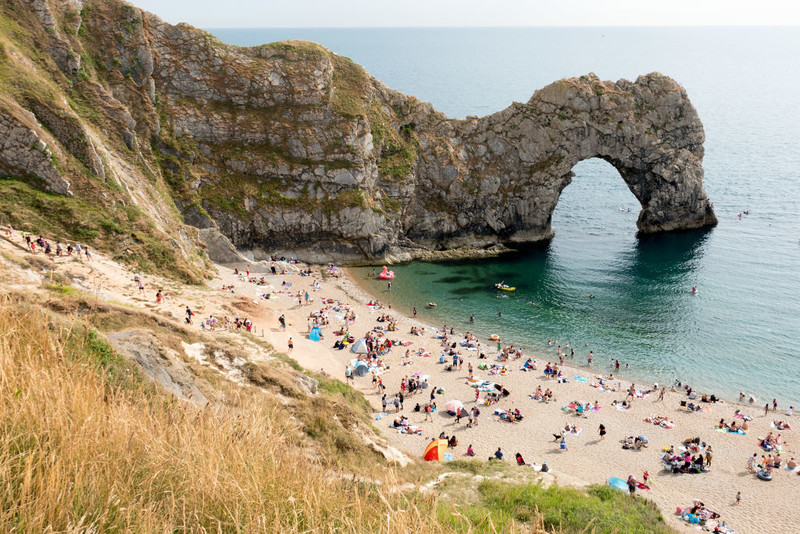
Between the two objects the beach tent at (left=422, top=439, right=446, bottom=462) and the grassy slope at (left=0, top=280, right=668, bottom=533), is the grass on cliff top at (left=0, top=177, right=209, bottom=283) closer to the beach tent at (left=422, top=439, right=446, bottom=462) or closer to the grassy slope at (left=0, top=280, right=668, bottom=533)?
the beach tent at (left=422, top=439, right=446, bottom=462)

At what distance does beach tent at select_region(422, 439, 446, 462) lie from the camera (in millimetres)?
26906

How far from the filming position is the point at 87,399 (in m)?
5.95

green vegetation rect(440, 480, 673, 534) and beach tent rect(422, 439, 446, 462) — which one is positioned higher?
green vegetation rect(440, 480, 673, 534)

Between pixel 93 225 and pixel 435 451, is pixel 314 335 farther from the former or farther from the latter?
pixel 93 225

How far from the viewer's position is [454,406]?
112ft

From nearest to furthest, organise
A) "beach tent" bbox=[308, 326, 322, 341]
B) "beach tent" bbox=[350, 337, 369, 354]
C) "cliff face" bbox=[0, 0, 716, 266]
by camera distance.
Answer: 1. "beach tent" bbox=[350, 337, 369, 354]
2. "beach tent" bbox=[308, 326, 322, 341]
3. "cliff face" bbox=[0, 0, 716, 266]

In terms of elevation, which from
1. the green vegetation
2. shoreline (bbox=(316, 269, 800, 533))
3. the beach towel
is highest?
the green vegetation

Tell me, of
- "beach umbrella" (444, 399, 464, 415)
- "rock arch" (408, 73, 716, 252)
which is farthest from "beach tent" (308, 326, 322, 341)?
"rock arch" (408, 73, 716, 252)

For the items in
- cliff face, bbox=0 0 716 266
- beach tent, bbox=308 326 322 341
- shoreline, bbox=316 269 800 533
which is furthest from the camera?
cliff face, bbox=0 0 716 266

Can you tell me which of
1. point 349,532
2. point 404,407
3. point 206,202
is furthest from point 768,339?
point 206,202

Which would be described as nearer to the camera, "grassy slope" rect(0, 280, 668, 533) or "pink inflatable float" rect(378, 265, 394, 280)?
"grassy slope" rect(0, 280, 668, 533)

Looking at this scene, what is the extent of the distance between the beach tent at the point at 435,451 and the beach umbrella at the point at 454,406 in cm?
534

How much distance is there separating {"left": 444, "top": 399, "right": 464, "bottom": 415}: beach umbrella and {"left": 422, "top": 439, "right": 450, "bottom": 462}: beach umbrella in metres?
5.34

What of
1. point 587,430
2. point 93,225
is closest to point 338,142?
point 93,225
